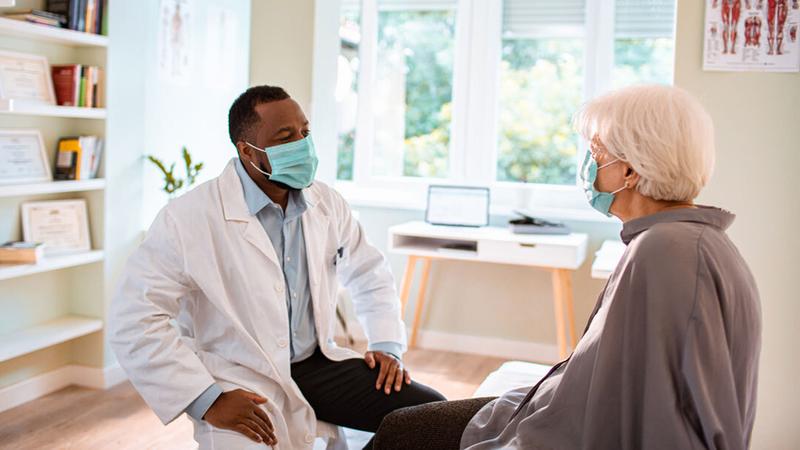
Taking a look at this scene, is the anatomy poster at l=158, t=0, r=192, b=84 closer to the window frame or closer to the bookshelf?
the bookshelf

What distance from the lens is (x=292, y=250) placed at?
207cm

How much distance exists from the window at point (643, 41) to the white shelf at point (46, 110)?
8.37 ft

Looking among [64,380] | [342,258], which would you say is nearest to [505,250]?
[342,258]

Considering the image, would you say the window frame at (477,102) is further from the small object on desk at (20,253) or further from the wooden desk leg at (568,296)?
the small object on desk at (20,253)

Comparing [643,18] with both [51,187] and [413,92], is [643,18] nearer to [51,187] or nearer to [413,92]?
[413,92]

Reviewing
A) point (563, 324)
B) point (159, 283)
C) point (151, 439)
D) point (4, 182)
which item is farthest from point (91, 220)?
point (563, 324)

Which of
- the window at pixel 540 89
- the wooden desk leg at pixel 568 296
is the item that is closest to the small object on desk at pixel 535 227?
the wooden desk leg at pixel 568 296

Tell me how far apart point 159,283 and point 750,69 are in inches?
75.9

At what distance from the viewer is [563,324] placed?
392 cm

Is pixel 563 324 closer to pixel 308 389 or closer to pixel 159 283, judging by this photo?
pixel 308 389

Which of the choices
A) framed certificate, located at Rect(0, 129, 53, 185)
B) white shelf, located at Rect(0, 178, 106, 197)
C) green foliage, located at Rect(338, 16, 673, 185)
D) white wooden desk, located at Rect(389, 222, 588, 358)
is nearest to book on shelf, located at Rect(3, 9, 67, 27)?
framed certificate, located at Rect(0, 129, 53, 185)

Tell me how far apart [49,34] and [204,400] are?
6.21 ft

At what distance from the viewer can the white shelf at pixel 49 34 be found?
292cm

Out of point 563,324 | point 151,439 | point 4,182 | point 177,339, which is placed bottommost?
point 151,439
